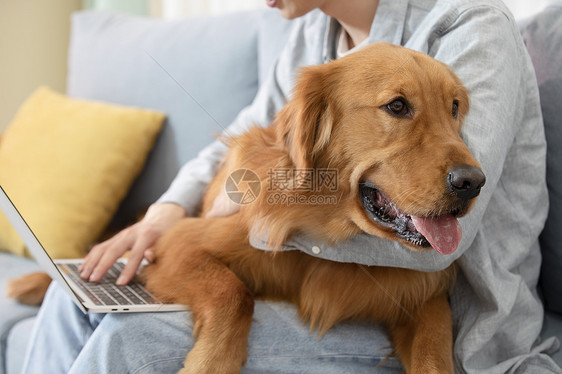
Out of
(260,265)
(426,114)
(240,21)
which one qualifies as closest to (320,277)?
(260,265)

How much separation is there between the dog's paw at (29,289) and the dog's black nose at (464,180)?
1.19 metres

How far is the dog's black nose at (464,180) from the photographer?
81 cm

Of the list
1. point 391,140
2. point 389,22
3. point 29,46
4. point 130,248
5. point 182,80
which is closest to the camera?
point 391,140

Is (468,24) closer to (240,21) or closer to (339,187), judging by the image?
(339,187)

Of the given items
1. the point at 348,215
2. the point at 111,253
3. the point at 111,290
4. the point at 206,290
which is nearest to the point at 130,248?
the point at 111,253

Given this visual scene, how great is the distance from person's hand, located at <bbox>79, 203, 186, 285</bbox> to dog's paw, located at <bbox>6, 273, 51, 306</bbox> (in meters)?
0.36

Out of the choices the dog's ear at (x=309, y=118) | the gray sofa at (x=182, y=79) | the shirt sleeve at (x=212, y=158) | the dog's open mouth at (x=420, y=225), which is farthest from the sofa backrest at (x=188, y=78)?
the dog's open mouth at (x=420, y=225)

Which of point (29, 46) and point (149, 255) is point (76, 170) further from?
point (29, 46)

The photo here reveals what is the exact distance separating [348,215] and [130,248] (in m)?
0.57

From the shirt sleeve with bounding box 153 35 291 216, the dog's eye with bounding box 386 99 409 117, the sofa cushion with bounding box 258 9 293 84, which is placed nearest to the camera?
the dog's eye with bounding box 386 99 409 117

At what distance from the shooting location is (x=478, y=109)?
0.97 meters

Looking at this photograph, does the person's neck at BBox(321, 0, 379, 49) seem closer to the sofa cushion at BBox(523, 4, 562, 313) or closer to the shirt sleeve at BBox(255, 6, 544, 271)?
the shirt sleeve at BBox(255, 6, 544, 271)

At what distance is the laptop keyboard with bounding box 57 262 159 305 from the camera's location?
1019 millimetres

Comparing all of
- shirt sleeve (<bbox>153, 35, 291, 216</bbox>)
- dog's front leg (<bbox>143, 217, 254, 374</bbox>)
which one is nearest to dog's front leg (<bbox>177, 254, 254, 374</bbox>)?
dog's front leg (<bbox>143, 217, 254, 374</bbox>)
